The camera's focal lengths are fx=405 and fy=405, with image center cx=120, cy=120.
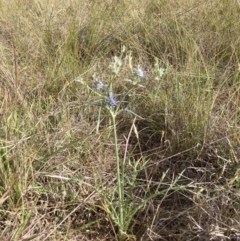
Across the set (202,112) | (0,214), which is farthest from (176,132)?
(0,214)

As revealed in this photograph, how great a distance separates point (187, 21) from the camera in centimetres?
194

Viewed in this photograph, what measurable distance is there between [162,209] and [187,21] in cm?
111

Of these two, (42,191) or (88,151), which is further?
(88,151)

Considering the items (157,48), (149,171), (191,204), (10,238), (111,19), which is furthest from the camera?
(111,19)

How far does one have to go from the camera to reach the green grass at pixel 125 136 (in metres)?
1.04

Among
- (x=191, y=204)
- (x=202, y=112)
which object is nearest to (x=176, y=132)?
(x=202, y=112)

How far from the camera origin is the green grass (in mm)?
1042

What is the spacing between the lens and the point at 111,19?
2074 mm

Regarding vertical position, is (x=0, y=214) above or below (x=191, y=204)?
above

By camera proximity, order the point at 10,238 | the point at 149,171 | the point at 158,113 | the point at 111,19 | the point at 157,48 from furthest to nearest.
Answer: the point at 111,19 → the point at 157,48 → the point at 158,113 → the point at 149,171 → the point at 10,238

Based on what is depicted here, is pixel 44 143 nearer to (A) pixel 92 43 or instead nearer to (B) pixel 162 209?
(B) pixel 162 209

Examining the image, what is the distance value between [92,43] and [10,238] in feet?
3.84

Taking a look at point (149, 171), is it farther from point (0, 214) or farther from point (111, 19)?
point (111, 19)

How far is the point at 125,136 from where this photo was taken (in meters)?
1.38
